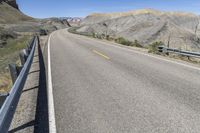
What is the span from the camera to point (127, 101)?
22.2 ft

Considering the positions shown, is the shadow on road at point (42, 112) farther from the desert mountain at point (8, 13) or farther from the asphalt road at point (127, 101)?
the desert mountain at point (8, 13)

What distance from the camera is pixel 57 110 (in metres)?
6.27

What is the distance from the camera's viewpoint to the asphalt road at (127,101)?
5.26 m

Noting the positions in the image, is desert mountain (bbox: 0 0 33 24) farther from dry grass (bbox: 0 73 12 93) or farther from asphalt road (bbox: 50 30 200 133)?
asphalt road (bbox: 50 30 200 133)

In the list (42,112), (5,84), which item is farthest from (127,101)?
(5,84)

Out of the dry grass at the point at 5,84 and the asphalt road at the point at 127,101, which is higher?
the asphalt road at the point at 127,101

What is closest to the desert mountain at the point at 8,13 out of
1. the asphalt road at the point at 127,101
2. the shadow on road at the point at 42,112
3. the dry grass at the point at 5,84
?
the dry grass at the point at 5,84

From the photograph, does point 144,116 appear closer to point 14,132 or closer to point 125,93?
point 125,93

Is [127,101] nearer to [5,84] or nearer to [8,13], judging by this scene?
[5,84]

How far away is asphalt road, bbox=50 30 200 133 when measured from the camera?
5.26 metres

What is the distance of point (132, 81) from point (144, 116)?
3.41 meters

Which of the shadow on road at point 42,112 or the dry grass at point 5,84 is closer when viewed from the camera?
the shadow on road at point 42,112

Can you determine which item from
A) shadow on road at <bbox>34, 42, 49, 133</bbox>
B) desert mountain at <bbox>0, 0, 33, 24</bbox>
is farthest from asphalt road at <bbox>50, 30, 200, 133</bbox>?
desert mountain at <bbox>0, 0, 33, 24</bbox>

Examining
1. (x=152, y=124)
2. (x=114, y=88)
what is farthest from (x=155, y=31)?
(x=152, y=124)
